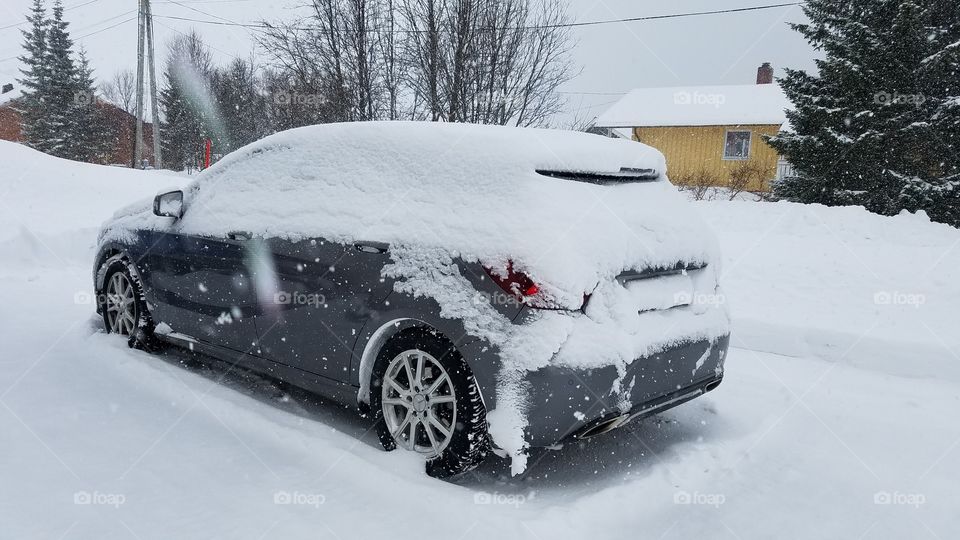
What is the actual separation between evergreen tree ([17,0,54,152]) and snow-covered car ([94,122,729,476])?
1927 inches

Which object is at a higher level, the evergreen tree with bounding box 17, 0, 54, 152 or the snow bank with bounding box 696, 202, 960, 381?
the evergreen tree with bounding box 17, 0, 54, 152

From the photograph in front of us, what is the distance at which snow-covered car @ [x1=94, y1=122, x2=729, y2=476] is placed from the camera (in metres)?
2.68

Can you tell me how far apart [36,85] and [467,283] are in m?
53.8

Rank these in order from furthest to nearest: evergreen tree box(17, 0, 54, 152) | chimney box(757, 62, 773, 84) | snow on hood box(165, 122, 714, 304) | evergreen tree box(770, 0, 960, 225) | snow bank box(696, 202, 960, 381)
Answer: evergreen tree box(17, 0, 54, 152) → chimney box(757, 62, 773, 84) → evergreen tree box(770, 0, 960, 225) → snow bank box(696, 202, 960, 381) → snow on hood box(165, 122, 714, 304)

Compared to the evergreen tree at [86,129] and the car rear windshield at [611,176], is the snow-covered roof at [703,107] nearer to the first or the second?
the car rear windshield at [611,176]

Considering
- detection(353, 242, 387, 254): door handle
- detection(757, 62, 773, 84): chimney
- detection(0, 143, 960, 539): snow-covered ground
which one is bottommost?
detection(0, 143, 960, 539): snow-covered ground

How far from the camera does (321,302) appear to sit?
3.38 m

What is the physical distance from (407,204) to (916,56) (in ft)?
50.1

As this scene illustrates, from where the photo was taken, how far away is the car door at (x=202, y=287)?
386 cm

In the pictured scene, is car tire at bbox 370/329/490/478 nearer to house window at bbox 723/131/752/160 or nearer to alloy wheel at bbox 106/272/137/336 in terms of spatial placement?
alloy wheel at bbox 106/272/137/336

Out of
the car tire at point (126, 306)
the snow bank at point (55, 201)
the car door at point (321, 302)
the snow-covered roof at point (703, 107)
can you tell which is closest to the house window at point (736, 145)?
the snow-covered roof at point (703, 107)

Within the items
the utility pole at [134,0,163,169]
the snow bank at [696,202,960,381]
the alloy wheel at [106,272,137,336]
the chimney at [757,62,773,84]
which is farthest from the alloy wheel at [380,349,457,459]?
the chimney at [757,62,773,84]

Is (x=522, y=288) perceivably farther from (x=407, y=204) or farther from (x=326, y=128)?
(x=326, y=128)

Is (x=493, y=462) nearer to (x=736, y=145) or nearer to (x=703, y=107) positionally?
(x=736, y=145)
